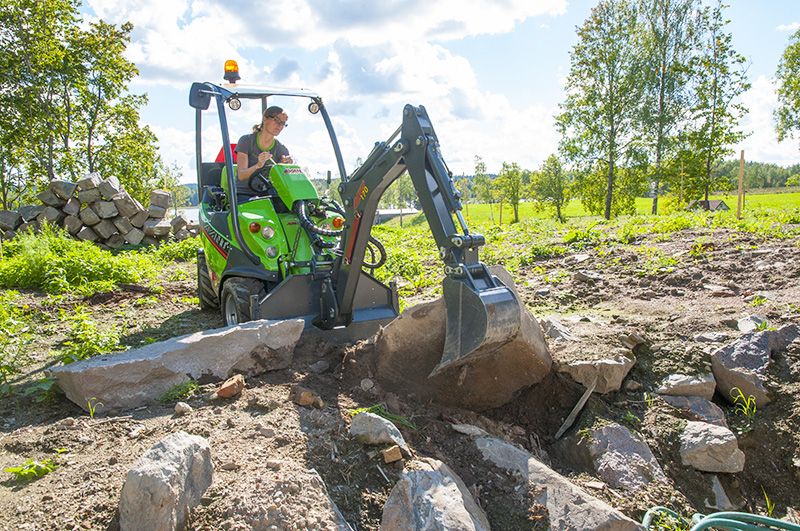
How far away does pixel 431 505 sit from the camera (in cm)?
247

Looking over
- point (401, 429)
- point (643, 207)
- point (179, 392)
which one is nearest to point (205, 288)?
point (179, 392)

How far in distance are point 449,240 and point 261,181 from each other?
286 centimetres

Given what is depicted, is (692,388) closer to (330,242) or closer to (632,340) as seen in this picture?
(632,340)

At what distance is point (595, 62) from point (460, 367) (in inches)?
910

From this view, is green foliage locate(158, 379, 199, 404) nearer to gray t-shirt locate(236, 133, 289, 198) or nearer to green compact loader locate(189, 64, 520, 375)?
green compact loader locate(189, 64, 520, 375)

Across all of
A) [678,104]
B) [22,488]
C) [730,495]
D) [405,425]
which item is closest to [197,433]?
[22,488]

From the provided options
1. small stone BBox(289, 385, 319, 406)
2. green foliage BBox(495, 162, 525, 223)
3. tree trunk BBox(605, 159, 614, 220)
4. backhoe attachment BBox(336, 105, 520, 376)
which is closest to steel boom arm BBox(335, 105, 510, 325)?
backhoe attachment BBox(336, 105, 520, 376)

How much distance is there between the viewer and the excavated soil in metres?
2.66

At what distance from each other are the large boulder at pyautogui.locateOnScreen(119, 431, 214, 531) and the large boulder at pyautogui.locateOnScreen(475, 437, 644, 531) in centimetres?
146

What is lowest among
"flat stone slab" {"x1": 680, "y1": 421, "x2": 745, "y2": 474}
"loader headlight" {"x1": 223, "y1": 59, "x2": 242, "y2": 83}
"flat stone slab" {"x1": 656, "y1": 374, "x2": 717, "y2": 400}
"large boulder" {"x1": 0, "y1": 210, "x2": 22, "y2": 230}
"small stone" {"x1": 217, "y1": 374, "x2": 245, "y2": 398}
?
"flat stone slab" {"x1": 680, "y1": 421, "x2": 745, "y2": 474}

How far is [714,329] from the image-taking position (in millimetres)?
4488

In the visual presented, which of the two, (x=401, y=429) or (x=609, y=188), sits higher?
(x=609, y=188)

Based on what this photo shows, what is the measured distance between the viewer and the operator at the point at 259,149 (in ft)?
18.0

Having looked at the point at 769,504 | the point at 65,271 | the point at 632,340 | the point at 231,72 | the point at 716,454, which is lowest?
the point at 769,504
